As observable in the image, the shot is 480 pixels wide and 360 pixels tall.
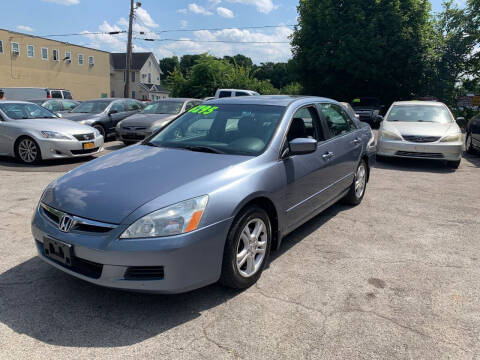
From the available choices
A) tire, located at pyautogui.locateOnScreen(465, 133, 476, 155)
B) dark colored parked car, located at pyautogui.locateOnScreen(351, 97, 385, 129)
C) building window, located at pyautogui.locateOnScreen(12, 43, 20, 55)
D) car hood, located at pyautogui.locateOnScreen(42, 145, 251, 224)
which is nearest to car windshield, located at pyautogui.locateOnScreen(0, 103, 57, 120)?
car hood, located at pyautogui.locateOnScreen(42, 145, 251, 224)

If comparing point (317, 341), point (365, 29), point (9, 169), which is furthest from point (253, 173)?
point (365, 29)

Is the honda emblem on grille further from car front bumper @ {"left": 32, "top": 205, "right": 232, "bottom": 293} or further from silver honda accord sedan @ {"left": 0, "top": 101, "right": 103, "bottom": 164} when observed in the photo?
silver honda accord sedan @ {"left": 0, "top": 101, "right": 103, "bottom": 164}

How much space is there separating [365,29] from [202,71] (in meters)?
11.9

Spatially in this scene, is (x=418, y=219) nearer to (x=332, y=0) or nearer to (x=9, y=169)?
(x=9, y=169)

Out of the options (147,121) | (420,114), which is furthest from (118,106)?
(420,114)

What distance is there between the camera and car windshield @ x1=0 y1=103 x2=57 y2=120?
30.0 ft

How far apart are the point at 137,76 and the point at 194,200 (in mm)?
66580

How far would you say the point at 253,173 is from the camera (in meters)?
3.30

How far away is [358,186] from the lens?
5.87 meters

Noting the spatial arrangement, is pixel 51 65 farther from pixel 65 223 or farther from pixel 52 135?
pixel 65 223

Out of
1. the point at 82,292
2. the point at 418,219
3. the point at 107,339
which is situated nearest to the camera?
the point at 107,339

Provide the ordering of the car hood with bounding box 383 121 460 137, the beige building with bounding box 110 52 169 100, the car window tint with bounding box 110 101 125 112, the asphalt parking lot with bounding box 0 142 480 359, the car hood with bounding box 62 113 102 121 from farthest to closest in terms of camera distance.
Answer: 1. the beige building with bounding box 110 52 169 100
2. the car window tint with bounding box 110 101 125 112
3. the car hood with bounding box 62 113 102 121
4. the car hood with bounding box 383 121 460 137
5. the asphalt parking lot with bounding box 0 142 480 359

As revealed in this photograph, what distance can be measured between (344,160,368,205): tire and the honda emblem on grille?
3.94 m

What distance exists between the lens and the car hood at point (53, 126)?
864 cm
